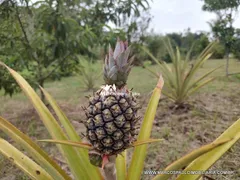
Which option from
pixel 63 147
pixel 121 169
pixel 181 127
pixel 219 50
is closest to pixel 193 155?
pixel 121 169

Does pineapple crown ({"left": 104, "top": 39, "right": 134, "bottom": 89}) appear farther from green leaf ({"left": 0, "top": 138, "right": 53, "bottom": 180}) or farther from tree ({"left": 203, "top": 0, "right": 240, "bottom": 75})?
tree ({"left": 203, "top": 0, "right": 240, "bottom": 75})

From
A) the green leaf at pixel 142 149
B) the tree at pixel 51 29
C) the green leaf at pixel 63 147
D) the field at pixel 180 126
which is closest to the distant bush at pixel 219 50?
the field at pixel 180 126

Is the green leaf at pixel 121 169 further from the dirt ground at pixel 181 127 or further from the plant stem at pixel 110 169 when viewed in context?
the dirt ground at pixel 181 127

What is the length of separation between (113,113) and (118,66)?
165 mm

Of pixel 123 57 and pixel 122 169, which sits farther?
pixel 122 169

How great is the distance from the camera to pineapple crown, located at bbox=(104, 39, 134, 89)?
815 mm

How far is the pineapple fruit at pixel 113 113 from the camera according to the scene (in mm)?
796

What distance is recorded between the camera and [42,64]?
3.62 m

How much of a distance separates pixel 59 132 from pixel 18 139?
0.61ft

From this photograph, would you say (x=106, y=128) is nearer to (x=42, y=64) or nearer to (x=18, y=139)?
(x=18, y=139)

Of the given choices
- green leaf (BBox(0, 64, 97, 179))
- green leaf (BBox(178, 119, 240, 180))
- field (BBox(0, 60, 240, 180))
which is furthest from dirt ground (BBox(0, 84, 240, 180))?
green leaf (BBox(178, 119, 240, 180))

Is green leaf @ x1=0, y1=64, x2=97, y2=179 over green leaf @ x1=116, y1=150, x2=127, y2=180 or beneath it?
over

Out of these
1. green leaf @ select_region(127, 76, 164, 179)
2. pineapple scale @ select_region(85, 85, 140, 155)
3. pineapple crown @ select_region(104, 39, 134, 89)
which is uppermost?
pineapple crown @ select_region(104, 39, 134, 89)

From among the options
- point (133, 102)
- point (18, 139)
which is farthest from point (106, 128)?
point (18, 139)
